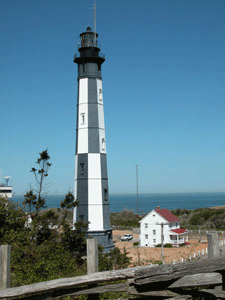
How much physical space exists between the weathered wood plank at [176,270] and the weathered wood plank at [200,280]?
0.17 feet

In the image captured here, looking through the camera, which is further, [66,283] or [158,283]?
[66,283]

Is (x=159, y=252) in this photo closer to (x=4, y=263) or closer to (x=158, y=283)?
(x=158, y=283)

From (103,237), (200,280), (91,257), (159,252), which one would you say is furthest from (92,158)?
(200,280)

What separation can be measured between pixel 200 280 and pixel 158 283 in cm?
62

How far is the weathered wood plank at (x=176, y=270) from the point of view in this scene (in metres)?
4.05

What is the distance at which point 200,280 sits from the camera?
4.05 m

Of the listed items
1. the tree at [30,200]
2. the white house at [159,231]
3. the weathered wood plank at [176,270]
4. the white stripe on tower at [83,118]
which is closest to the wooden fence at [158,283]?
the weathered wood plank at [176,270]

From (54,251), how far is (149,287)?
780 cm

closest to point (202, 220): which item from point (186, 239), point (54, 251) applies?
point (186, 239)

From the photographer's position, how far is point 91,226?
24.0 meters

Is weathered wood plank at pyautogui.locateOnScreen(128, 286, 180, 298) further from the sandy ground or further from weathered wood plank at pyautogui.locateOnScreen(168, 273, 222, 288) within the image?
the sandy ground

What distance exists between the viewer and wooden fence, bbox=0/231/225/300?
4.07m

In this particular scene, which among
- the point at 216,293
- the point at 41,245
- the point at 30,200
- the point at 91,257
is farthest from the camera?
the point at 30,200

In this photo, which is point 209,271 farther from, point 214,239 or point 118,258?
point 118,258
